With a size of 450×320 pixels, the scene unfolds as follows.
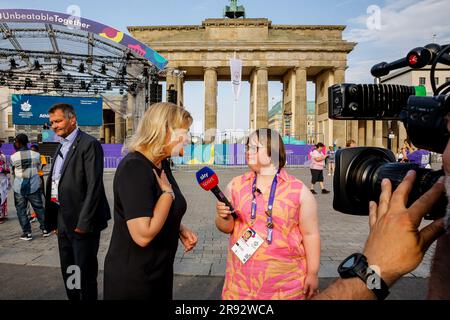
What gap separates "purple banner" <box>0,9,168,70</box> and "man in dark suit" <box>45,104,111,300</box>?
1204 cm

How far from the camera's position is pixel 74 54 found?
53.0 feet

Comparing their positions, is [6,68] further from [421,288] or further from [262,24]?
[262,24]

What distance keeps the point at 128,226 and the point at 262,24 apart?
138ft

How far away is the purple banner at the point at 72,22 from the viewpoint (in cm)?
1284

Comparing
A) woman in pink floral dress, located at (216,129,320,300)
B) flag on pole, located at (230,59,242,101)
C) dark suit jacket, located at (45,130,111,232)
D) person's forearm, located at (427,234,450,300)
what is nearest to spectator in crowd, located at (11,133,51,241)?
dark suit jacket, located at (45,130,111,232)

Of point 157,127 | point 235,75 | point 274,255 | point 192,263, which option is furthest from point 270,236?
point 235,75

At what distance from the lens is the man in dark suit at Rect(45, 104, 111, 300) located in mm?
2871

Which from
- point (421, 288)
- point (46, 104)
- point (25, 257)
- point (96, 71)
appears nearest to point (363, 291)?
point (421, 288)

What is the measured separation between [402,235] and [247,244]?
4.29 ft

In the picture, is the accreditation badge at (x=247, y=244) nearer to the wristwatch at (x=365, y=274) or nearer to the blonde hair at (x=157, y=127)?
the blonde hair at (x=157, y=127)

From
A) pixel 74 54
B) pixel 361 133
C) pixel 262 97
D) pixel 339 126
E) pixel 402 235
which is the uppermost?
pixel 262 97

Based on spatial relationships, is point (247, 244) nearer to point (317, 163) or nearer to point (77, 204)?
point (77, 204)

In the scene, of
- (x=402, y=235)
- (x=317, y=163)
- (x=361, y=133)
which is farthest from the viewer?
(x=361, y=133)

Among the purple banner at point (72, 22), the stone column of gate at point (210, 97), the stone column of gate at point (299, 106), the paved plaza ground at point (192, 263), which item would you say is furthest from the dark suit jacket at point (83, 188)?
the stone column of gate at point (299, 106)
